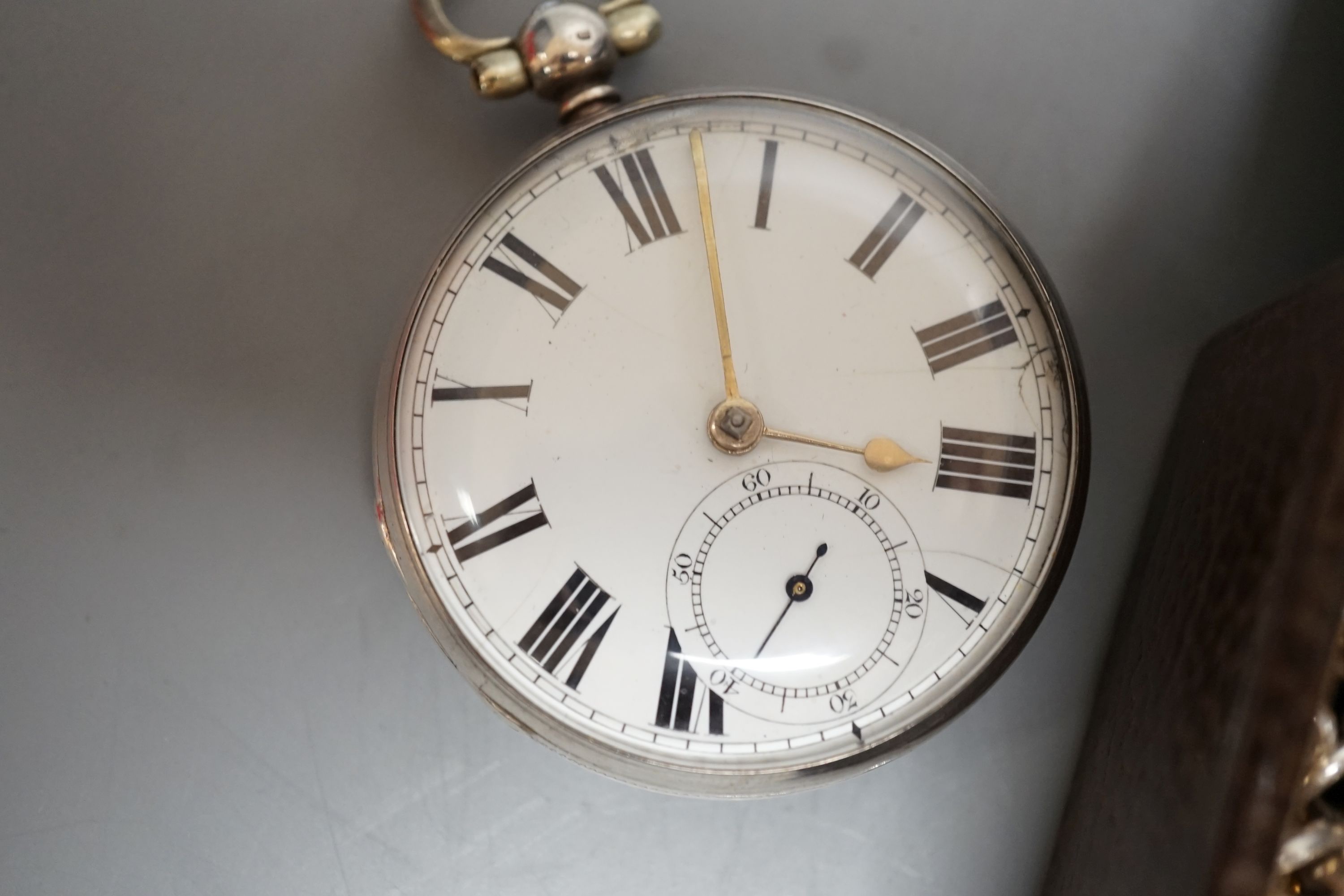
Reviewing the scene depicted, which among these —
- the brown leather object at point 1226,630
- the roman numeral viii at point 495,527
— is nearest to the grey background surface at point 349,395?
the brown leather object at point 1226,630

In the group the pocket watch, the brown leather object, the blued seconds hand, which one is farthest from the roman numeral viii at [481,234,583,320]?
the brown leather object

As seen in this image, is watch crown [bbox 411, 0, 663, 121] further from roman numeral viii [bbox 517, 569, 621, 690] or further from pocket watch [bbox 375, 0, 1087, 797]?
roman numeral viii [bbox 517, 569, 621, 690]

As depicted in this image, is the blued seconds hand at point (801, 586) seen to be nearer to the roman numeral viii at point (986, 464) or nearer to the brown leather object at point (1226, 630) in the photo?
the roman numeral viii at point (986, 464)

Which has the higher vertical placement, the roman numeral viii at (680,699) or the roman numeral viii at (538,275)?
the roman numeral viii at (538,275)

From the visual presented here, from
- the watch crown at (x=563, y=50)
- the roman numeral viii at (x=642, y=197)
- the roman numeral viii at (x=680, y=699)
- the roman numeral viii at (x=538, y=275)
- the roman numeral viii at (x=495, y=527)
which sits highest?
the watch crown at (x=563, y=50)

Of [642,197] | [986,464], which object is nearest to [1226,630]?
[986,464]

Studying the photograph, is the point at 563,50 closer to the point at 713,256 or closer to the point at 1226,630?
the point at 713,256
